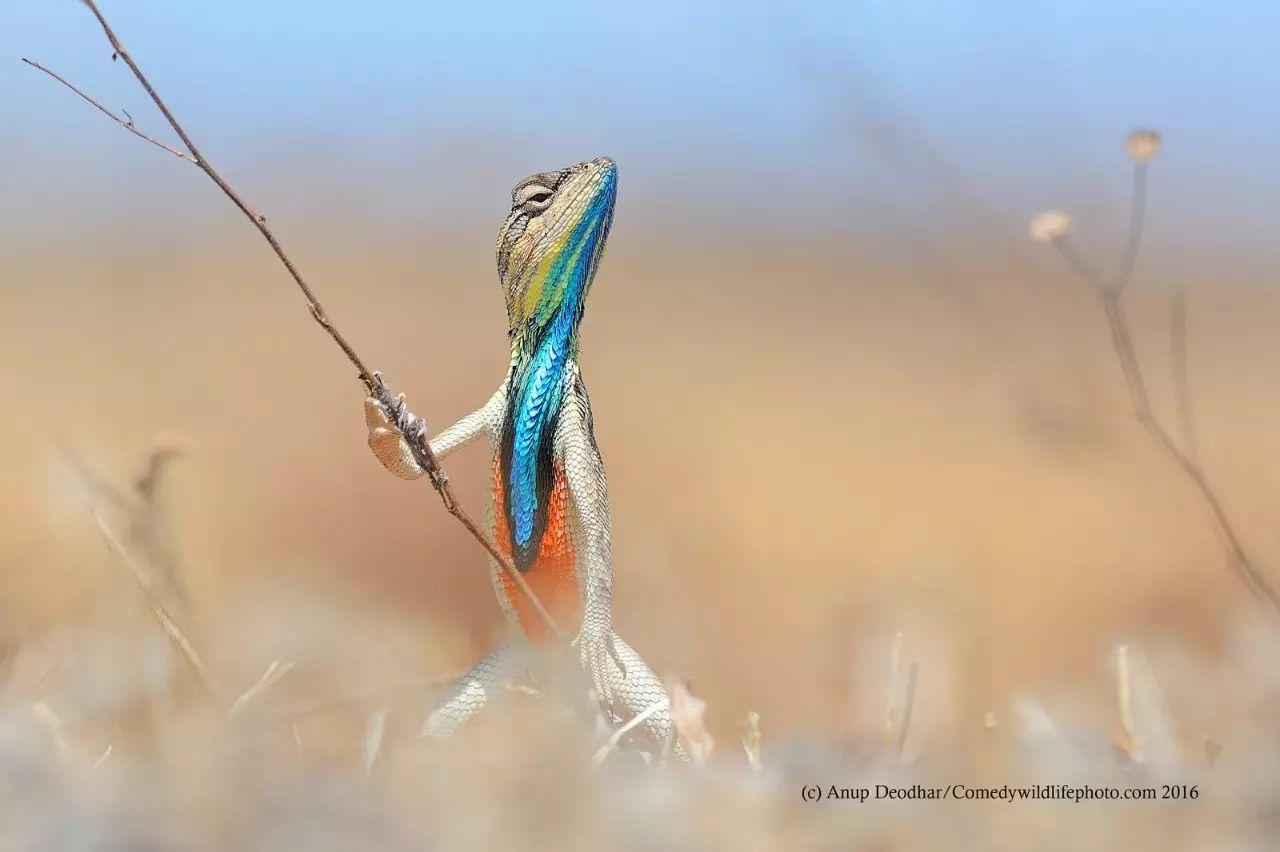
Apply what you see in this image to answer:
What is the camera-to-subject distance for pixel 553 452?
1438 millimetres

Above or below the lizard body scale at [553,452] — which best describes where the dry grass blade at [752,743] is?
below

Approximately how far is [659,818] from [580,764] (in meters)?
0.04

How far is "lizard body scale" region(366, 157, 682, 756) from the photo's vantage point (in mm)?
1413

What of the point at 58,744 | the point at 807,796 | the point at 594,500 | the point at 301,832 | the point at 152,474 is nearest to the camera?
the point at 301,832

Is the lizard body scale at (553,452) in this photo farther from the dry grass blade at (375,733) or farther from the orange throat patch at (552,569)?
the dry grass blade at (375,733)

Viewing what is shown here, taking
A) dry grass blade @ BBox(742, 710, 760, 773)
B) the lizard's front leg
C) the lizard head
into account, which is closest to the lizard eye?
the lizard head

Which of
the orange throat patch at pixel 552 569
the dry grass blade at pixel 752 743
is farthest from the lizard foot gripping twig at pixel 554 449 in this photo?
the dry grass blade at pixel 752 743

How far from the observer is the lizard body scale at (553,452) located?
1.41 metres

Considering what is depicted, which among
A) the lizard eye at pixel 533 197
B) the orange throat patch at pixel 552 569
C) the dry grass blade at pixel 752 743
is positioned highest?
the lizard eye at pixel 533 197

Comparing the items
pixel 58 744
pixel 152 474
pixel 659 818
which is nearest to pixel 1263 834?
pixel 659 818

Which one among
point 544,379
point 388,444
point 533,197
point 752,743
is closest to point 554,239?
point 533,197

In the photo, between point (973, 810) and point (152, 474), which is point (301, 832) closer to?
point (973, 810)

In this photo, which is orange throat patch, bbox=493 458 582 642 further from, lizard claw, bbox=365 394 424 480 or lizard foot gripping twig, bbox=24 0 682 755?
lizard claw, bbox=365 394 424 480

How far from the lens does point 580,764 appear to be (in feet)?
1.47
